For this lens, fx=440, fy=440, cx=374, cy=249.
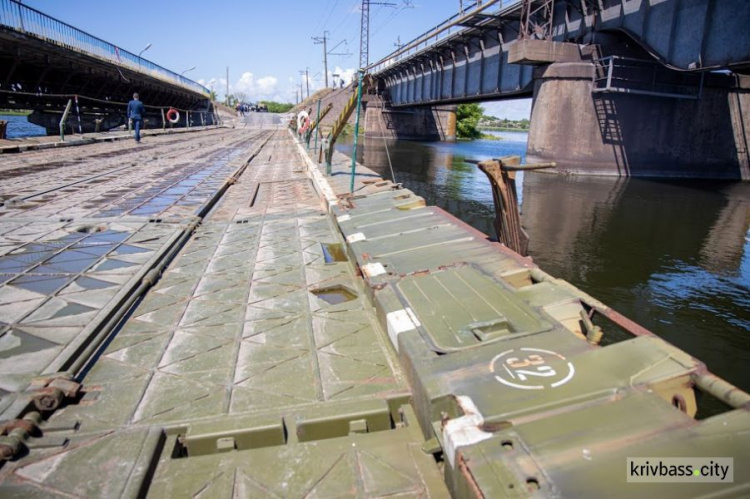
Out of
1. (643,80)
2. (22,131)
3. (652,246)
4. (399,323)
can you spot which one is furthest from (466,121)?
(399,323)

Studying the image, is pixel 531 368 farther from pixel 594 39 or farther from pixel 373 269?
pixel 594 39

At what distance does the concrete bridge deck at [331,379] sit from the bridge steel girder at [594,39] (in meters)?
13.9

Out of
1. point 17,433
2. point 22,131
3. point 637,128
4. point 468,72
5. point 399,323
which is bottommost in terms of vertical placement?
point 17,433

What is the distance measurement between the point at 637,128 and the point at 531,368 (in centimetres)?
2442

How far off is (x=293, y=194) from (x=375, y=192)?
317 cm

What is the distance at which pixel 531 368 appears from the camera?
9.46 feet

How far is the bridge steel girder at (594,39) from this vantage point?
15.6 meters

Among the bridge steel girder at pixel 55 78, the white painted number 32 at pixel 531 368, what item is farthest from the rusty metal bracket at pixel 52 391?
the bridge steel girder at pixel 55 78

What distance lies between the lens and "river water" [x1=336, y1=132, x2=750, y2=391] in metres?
6.53

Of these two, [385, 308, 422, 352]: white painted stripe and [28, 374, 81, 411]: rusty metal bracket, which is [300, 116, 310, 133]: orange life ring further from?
[28, 374, 81, 411]: rusty metal bracket

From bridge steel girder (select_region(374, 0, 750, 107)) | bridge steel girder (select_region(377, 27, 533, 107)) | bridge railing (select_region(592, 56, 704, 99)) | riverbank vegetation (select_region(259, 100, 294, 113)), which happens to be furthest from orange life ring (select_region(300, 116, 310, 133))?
riverbank vegetation (select_region(259, 100, 294, 113))

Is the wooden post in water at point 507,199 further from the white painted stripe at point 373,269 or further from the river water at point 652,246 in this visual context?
the white painted stripe at point 373,269

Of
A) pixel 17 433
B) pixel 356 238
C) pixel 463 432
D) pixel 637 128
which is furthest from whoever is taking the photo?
pixel 637 128

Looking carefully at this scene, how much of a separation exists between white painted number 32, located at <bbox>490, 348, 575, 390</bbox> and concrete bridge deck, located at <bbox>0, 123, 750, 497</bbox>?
2 cm
